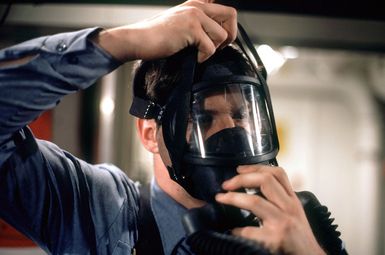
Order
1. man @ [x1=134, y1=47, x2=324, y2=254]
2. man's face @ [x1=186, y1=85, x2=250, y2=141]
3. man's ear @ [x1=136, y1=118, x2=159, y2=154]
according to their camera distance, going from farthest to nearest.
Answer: man's ear @ [x1=136, y1=118, x2=159, y2=154] → man's face @ [x1=186, y1=85, x2=250, y2=141] → man @ [x1=134, y1=47, x2=324, y2=254]

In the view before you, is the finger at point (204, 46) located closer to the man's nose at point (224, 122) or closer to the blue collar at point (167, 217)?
the man's nose at point (224, 122)

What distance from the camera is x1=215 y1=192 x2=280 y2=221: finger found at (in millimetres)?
1398

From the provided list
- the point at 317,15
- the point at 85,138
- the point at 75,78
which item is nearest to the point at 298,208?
the point at 75,78

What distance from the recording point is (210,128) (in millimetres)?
1687

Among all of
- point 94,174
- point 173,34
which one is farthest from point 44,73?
point 94,174

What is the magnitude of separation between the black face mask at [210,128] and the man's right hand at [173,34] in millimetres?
105

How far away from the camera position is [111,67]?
54.6 inches

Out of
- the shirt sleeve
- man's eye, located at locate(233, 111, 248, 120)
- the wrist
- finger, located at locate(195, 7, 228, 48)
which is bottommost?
man's eye, located at locate(233, 111, 248, 120)

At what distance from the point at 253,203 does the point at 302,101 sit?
740cm

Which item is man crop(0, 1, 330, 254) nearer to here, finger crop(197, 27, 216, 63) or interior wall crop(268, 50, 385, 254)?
finger crop(197, 27, 216, 63)

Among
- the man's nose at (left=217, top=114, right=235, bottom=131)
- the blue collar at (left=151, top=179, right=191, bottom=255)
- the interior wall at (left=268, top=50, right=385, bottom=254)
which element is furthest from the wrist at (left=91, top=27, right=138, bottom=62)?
the interior wall at (left=268, top=50, right=385, bottom=254)

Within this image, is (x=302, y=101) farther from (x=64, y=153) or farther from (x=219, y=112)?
(x=64, y=153)

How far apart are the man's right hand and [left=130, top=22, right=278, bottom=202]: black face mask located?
0.34ft

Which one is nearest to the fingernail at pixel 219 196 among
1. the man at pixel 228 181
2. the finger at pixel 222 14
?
the man at pixel 228 181
